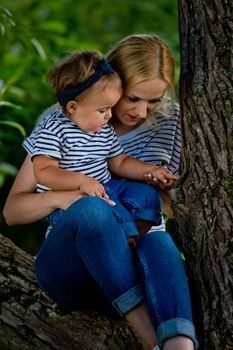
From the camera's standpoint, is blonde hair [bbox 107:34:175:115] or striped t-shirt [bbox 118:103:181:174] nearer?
blonde hair [bbox 107:34:175:115]

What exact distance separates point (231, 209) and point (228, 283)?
188mm

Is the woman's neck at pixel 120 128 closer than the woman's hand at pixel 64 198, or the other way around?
the woman's hand at pixel 64 198

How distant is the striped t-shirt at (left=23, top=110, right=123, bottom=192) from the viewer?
2.48 metres

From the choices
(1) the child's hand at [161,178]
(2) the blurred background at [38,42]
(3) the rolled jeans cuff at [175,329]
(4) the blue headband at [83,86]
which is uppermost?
(4) the blue headband at [83,86]

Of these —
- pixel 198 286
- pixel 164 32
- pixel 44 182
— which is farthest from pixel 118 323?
pixel 164 32

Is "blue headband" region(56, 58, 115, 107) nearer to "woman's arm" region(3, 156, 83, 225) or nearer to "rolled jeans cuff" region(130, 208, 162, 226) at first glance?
"woman's arm" region(3, 156, 83, 225)

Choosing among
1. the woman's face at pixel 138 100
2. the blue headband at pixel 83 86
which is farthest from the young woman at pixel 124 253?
the blue headband at pixel 83 86

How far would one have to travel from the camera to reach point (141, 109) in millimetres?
2660

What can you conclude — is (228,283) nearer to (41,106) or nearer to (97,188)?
(97,188)

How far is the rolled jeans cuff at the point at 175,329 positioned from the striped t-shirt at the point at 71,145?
1.70 feet

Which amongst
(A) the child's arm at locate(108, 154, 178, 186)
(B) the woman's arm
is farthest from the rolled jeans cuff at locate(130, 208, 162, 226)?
(B) the woman's arm

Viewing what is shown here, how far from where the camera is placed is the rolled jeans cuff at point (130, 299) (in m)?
2.31

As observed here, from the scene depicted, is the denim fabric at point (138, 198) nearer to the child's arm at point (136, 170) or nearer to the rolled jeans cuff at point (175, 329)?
the child's arm at point (136, 170)

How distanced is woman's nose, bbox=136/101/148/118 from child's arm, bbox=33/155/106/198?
287mm
